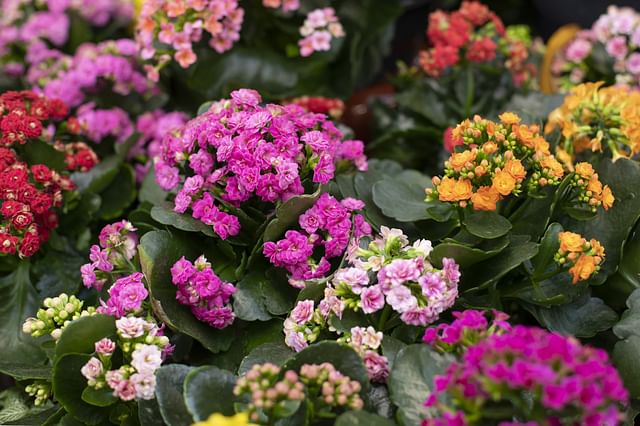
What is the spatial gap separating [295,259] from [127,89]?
0.77 m

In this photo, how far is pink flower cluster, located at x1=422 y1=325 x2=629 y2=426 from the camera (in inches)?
22.2

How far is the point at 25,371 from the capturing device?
916 millimetres

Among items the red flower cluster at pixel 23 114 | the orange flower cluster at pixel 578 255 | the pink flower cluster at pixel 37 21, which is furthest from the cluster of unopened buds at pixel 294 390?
the pink flower cluster at pixel 37 21

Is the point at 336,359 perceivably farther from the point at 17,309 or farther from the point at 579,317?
the point at 17,309

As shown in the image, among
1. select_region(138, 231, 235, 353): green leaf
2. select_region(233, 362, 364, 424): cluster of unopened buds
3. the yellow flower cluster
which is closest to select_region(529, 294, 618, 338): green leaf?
the yellow flower cluster

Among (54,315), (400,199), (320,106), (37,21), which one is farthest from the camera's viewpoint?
(37,21)

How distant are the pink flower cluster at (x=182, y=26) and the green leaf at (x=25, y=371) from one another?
609mm

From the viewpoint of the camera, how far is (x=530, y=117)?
3.75 ft

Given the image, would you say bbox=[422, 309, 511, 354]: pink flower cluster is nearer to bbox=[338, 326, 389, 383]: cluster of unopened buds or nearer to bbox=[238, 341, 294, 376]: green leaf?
bbox=[338, 326, 389, 383]: cluster of unopened buds

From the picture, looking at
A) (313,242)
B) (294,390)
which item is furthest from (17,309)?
(294,390)

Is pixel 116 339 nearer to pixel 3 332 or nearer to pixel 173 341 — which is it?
pixel 173 341

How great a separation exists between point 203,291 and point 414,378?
1.02 feet

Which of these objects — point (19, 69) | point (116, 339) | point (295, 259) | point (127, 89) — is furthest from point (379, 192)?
point (19, 69)

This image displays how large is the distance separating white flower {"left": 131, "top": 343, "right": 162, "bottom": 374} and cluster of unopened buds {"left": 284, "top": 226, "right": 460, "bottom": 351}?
0.17 metres
